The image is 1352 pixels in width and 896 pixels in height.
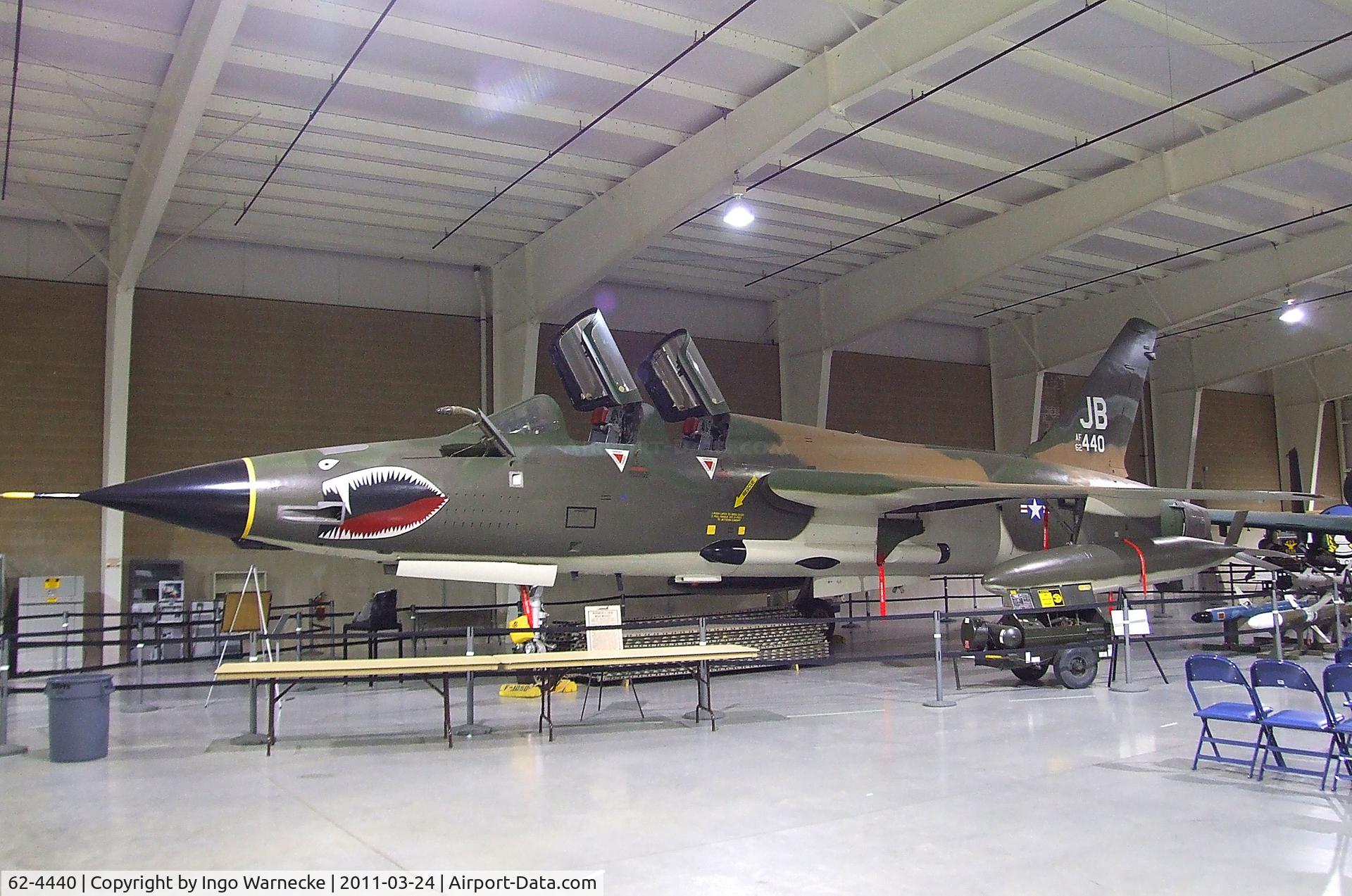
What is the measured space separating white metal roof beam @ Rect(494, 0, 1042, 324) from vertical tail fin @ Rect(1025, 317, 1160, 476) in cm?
664

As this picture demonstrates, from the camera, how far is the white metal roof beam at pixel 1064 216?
12.6 metres

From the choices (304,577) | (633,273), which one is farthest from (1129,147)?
(304,577)

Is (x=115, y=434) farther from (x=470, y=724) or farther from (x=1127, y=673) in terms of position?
(x=1127, y=673)

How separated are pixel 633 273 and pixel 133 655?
1054 cm

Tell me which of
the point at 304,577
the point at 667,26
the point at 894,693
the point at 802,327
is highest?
the point at 667,26

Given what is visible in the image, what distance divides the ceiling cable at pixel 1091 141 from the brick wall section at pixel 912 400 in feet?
13.5

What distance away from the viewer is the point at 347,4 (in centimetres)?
988

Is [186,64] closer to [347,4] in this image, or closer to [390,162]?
[347,4]

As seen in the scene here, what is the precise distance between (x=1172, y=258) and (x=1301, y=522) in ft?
20.9

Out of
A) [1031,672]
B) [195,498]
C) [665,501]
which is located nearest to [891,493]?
[1031,672]

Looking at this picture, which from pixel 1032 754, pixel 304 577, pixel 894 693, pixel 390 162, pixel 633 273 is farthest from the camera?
pixel 633 273

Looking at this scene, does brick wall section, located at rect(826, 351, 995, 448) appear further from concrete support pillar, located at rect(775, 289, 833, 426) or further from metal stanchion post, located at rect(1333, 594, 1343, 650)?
metal stanchion post, located at rect(1333, 594, 1343, 650)

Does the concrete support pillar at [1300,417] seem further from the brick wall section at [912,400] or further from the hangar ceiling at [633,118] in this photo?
the hangar ceiling at [633,118]

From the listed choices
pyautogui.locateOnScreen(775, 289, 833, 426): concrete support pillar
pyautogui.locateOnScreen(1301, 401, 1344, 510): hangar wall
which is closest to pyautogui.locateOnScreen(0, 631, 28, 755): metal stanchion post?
pyautogui.locateOnScreen(775, 289, 833, 426): concrete support pillar
